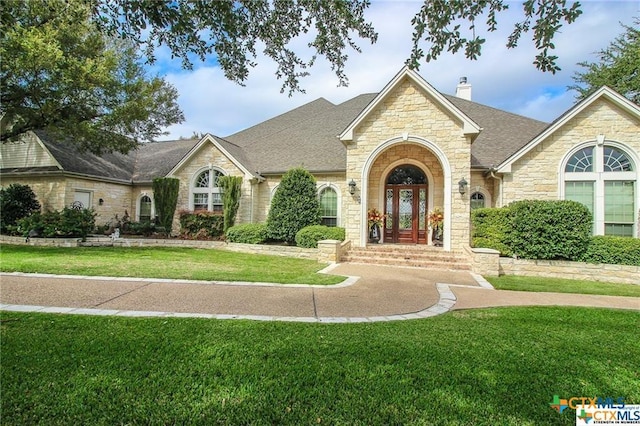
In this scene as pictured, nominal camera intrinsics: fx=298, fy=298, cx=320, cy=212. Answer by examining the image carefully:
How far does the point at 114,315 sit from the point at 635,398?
6.52m

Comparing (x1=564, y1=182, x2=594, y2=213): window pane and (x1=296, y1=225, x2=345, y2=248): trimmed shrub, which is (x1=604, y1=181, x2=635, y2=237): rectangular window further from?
(x1=296, y1=225, x2=345, y2=248): trimmed shrub

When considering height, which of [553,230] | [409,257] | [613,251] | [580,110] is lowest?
[409,257]

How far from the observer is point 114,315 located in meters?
4.69

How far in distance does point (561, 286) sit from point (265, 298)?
26.5 feet

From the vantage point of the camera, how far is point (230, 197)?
1510cm

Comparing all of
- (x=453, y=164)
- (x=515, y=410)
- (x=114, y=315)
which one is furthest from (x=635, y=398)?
(x=453, y=164)

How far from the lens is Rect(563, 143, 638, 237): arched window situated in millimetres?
11305

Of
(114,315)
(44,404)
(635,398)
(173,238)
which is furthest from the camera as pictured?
(173,238)

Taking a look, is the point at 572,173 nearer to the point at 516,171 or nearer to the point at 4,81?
the point at 516,171


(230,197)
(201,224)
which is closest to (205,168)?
(230,197)

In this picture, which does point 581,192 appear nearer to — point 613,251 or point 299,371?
point 613,251

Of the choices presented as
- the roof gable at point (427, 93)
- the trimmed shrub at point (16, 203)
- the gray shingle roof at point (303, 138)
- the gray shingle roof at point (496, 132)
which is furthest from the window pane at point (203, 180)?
the gray shingle roof at point (496, 132)

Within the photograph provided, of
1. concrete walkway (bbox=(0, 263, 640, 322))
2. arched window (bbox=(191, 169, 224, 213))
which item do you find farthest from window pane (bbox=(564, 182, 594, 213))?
arched window (bbox=(191, 169, 224, 213))

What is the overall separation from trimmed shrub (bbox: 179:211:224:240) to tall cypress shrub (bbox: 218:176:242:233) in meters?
0.67
